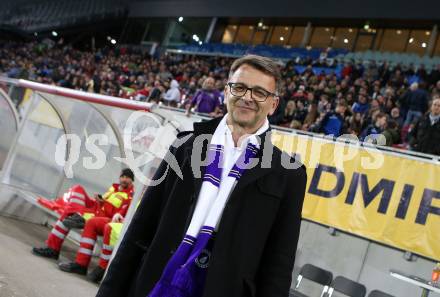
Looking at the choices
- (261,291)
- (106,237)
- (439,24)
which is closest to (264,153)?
(261,291)

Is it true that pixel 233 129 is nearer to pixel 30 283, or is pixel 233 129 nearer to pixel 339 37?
pixel 30 283

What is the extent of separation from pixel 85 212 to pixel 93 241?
1.27 m

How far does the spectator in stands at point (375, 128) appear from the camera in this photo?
9159 millimetres

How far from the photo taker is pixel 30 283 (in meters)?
6.09

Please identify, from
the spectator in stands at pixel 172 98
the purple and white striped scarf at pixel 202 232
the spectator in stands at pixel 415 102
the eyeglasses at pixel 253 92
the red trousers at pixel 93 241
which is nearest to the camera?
the purple and white striped scarf at pixel 202 232

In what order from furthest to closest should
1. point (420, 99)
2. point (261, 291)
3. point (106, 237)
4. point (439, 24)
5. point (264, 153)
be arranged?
point (439, 24) < point (420, 99) < point (106, 237) < point (264, 153) < point (261, 291)

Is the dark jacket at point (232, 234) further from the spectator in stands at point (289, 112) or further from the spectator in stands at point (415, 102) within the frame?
the spectator in stands at point (415, 102)

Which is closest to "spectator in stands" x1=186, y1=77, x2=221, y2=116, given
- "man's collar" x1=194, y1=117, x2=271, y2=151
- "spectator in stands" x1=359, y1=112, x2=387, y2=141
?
"spectator in stands" x1=359, y1=112, x2=387, y2=141

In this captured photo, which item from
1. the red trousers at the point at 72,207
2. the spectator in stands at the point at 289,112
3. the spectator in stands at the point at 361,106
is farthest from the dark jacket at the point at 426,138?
the red trousers at the point at 72,207

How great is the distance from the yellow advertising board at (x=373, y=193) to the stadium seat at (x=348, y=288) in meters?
0.85

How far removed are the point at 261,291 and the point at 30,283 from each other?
4394 millimetres

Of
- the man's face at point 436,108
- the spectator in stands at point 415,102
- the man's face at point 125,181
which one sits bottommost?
the man's face at point 125,181

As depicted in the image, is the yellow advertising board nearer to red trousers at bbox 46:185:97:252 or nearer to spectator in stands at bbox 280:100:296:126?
spectator in stands at bbox 280:100:296:126

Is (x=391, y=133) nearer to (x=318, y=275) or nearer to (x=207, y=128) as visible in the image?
(x=318, y=275)
